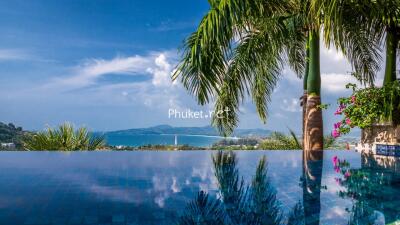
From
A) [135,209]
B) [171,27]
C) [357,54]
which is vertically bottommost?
[135,209]

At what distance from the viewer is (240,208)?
360 centimetres

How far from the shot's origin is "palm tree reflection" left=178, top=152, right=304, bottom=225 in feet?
10.2

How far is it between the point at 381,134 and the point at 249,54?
13.2ft

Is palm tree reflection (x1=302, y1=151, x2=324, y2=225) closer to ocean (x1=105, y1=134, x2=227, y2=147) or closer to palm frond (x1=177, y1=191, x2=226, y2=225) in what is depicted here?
palm frond (x1=177, y1=191, x2=226, y2=225)

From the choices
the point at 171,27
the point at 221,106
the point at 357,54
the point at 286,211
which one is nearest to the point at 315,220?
the point at 286,211

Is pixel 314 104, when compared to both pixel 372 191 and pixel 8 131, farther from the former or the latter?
pixel 8 131

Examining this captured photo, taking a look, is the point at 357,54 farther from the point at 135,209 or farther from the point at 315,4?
the point at 135,209

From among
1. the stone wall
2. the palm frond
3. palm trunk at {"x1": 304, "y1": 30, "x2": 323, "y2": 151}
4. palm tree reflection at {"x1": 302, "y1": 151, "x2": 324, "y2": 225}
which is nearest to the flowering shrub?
the stone wall

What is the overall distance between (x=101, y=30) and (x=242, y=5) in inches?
1885

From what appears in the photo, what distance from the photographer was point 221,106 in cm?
978

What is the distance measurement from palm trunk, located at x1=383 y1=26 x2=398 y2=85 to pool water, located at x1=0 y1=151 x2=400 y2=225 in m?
3.28

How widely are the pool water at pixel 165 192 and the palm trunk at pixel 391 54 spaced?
328cm

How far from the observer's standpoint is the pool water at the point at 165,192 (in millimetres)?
3289

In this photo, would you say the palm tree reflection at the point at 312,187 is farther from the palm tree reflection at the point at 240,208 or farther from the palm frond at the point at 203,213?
the palm frond at the point at 203,213
